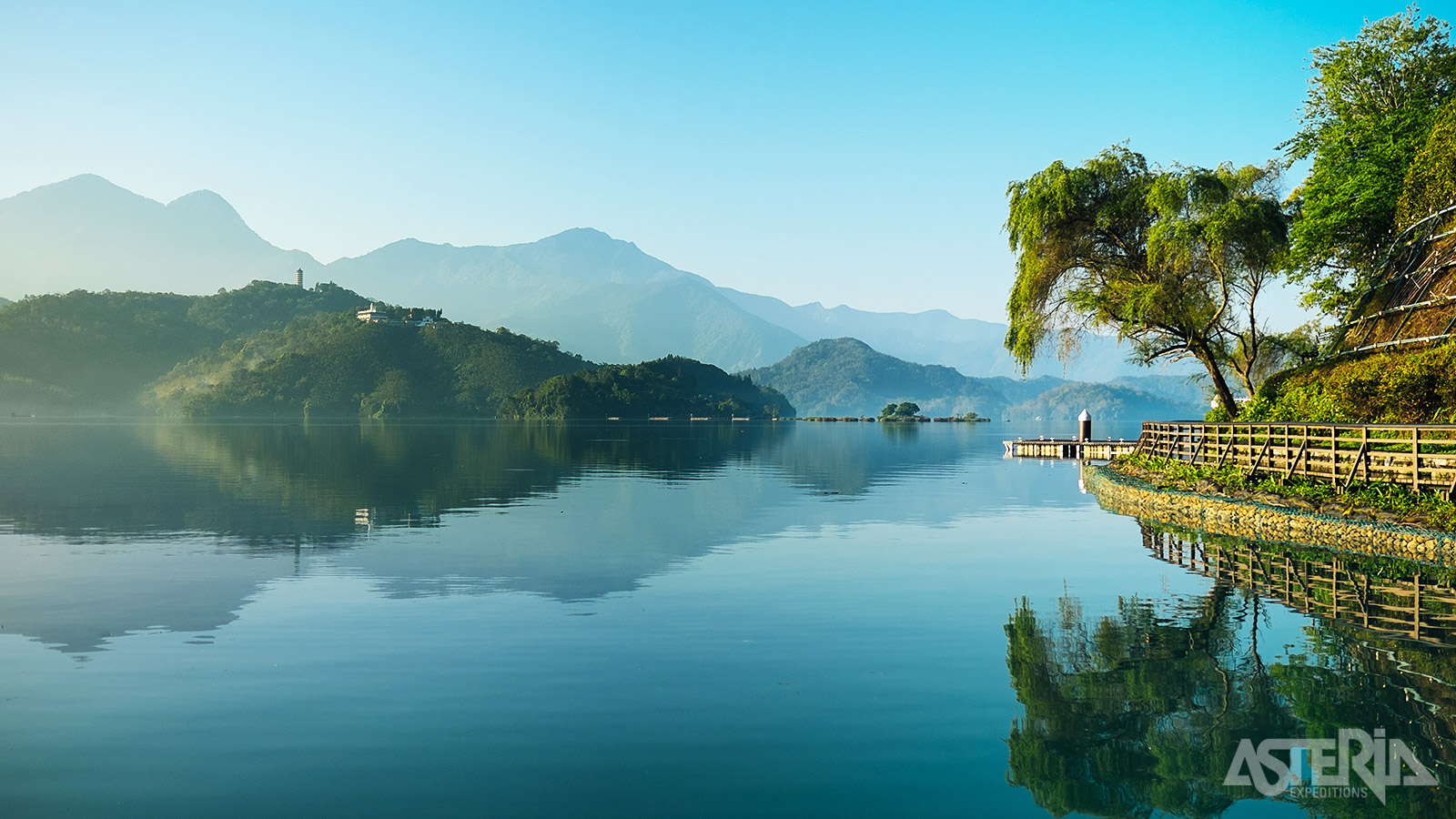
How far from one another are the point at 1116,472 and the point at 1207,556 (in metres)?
21.6

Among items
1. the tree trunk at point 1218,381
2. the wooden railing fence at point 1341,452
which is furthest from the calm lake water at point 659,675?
the tree trunk at point 1218,381

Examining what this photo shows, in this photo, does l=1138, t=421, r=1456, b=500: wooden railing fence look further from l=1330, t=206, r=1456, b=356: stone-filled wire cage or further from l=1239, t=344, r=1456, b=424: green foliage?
l=1330, t=206, r=1456, b=356: stone-filled wire cage

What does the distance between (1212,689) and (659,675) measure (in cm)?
788

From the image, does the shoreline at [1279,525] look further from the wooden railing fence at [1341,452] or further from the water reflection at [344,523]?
the water reflection at [344,523]

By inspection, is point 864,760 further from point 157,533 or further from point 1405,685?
point 157,533

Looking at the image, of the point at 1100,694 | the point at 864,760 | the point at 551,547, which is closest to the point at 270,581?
the point at 551,547

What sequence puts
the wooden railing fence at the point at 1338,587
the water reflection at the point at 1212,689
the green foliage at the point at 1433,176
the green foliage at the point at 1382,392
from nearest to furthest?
the water reflection at the point at 1212,689
the wooden railing fence at the point at 1338,587
the green foliage at the point at 1382,392
the green foliage at the point at 1433,176

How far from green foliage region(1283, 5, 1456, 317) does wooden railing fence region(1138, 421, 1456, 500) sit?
55.2 feet

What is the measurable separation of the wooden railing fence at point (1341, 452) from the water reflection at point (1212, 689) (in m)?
5.59

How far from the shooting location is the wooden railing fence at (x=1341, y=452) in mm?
25203

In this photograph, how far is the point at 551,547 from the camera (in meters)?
26.7

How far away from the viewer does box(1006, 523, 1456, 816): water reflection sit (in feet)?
32.2

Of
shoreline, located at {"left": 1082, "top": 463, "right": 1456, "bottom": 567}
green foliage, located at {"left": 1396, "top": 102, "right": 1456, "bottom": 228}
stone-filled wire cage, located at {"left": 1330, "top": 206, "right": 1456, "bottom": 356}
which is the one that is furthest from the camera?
green foliage, located at {"left": 1396, "top": 102, "right": 1456, "bottom": 228}

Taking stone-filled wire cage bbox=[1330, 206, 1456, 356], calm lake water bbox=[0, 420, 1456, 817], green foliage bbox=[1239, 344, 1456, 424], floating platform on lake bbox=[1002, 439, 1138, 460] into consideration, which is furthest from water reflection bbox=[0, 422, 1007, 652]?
floating platform on lake bbox=[1002, 439, 1138, 460]
